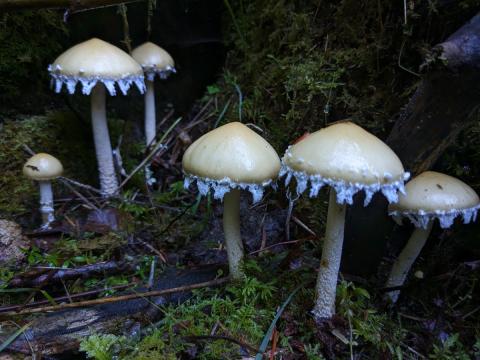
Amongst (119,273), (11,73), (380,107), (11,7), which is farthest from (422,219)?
(11,73)

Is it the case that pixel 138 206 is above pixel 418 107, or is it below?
below

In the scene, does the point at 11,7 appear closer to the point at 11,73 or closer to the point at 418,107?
the point at 11,73

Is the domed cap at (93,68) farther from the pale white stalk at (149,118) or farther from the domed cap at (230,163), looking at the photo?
the domed cap at (230,163)

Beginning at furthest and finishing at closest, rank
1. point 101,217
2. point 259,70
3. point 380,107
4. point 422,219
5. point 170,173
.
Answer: point 170,173 → point 259,70 → point 101,217 → point 380,107 → point 422,219

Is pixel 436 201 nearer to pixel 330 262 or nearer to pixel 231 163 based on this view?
pixel 330 262

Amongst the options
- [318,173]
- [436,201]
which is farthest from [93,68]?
[436,201]

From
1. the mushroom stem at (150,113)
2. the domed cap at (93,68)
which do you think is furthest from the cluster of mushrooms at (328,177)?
the mushroom stem at (150,113)

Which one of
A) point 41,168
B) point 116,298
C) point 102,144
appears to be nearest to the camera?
point 116,298

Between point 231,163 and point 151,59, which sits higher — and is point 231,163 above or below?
below
